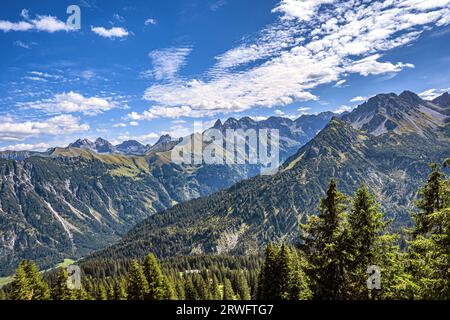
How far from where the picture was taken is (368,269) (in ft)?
77.7

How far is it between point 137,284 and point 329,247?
125 ft

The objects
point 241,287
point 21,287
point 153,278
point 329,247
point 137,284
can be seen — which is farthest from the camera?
point 241,287

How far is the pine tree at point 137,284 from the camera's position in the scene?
2067 inches

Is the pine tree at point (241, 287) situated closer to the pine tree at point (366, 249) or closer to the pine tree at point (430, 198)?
the pine tree at point (430, 198)

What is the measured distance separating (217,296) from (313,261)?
98.3 metres

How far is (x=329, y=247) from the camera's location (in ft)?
81.4

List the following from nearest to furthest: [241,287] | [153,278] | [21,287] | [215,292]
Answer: [21,287]
[153,278]
[215,292]
[241,287]

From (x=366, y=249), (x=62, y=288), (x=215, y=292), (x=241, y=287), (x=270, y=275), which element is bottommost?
(x=241, y=287)

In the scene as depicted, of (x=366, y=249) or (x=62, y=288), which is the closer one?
(x=366, y=249)

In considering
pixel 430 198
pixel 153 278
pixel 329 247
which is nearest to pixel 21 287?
pixel 153 278

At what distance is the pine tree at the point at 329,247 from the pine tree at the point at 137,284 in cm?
3365

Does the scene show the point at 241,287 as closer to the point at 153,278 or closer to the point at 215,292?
the point at 215,292
